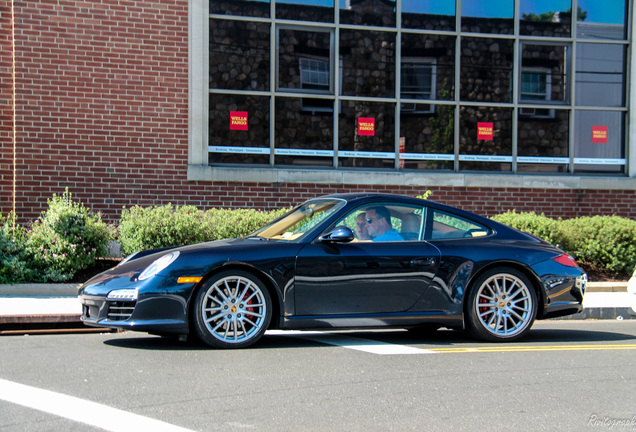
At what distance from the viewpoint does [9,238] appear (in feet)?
33.9

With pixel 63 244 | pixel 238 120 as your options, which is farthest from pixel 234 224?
pixel 238 120

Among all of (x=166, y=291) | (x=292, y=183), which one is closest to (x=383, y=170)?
(x=292, y=183)

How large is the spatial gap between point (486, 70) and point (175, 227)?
7144 millimetres

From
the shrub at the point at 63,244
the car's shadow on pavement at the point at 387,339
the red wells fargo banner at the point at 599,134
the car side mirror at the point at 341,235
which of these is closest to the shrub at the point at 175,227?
the shrub at the point at 63,244

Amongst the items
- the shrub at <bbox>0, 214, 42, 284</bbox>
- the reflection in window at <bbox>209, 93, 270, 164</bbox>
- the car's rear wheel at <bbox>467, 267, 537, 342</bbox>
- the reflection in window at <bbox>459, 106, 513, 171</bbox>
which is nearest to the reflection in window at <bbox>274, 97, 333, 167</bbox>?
the reflection in window at <bbox>209, 93, 270, 164</bbox>

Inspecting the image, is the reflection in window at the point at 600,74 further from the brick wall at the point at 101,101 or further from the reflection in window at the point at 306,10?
the brick wall at the point at 101,101

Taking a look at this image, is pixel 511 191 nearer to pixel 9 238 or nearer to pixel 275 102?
pixel 275 102

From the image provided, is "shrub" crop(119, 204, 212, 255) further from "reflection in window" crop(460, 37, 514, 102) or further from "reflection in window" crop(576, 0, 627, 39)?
"reflection in window" crop(576, 0, 627, 39)

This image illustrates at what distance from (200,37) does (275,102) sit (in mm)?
1742

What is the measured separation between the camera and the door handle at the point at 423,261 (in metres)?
6.80

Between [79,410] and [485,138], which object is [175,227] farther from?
[485,138]

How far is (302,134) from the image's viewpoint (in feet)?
44.4

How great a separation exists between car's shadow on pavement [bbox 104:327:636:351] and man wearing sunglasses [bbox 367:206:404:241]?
1040 millimetres

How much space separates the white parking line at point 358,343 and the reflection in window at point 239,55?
6.56m
